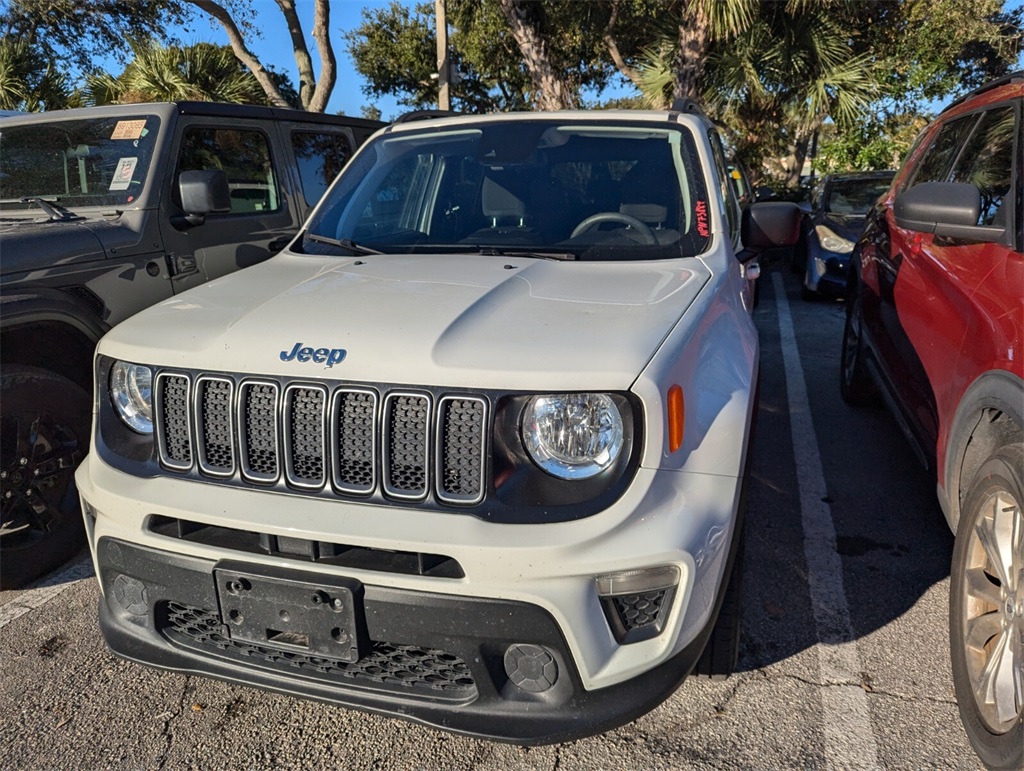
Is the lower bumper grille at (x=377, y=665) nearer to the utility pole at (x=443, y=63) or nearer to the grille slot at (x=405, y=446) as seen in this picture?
the grille slot at (x=405, y=446)

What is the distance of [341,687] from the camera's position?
199cm

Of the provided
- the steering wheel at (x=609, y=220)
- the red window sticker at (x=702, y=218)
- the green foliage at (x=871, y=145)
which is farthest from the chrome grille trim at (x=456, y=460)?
the green foliage at (x=871, y=145)

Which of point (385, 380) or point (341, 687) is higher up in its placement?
point (385, 380)

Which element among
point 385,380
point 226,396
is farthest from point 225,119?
point 385,380

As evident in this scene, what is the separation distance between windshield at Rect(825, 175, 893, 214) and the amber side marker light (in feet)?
27.6

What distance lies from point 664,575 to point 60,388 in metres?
2.65

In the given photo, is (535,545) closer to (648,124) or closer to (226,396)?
(226,396)

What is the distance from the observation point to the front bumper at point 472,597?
1.79 m

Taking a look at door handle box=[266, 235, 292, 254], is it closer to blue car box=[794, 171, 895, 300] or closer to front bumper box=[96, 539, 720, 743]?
front bumper box=[96, 539, 720, 743]

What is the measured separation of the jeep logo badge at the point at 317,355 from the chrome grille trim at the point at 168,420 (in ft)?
1.10

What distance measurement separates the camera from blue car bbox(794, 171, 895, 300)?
891cm

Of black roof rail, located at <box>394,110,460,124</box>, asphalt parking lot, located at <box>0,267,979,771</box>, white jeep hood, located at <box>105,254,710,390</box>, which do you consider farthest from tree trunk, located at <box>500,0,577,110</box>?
white jeep hood, located at <box>105,254,710,390</box>

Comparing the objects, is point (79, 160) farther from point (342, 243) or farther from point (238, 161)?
point (342, 243)

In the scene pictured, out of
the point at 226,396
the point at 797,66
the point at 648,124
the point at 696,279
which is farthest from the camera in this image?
the point at 797,66
